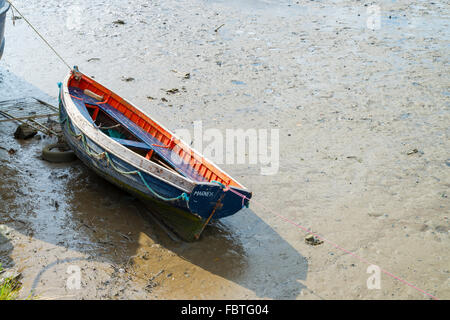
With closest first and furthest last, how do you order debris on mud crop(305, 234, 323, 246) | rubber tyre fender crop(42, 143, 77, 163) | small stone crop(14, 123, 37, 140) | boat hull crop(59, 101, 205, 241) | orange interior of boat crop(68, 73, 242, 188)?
boat hull crop(59, 101, 205, 241) → debris on mud crop(305, 234, 323, 246) → orange interior of boat crop(68, 73, 242, 188) → rubber tyre fender crop(42, 143, 77, 163) → small stone crop(14, 123, 37, 140)

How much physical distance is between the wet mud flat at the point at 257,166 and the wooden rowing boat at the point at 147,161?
472 mm

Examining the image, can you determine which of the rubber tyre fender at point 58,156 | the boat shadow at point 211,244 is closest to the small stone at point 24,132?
the rubber tyre fender at point 58,156

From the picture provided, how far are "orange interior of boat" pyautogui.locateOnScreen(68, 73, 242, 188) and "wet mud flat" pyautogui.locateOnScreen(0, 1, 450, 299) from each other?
2.60ft

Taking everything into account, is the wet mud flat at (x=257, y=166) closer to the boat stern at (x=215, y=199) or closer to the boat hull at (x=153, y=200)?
the boat hull at (x=153, y=200)

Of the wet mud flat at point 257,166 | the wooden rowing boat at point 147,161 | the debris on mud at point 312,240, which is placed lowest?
the debris on mud at point 312,240

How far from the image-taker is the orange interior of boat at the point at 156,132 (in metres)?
6.17

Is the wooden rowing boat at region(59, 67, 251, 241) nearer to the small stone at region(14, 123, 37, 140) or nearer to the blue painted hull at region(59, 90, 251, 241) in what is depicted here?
the blue painted hull at region(59, 90, 251, 241)

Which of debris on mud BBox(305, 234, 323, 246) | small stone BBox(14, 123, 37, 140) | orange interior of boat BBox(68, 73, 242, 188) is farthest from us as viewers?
small stone BBox(14, 123, 37, 140)

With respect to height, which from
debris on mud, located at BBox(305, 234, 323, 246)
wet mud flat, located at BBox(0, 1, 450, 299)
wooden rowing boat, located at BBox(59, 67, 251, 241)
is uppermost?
wooden rowing boat, located at BBox(59, 67, 251, 241)

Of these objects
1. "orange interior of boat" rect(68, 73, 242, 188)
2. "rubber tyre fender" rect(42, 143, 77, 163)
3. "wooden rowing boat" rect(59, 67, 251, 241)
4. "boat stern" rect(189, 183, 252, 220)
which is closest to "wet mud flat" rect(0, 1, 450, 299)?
"rubber tyre fender" rect(42, 143, 77, 163)

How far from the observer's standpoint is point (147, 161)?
5.81 meters

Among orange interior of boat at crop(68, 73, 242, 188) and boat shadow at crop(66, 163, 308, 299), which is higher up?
orange interior of boat at crop(68, 73, 242, 188)

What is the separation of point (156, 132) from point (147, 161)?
147cm

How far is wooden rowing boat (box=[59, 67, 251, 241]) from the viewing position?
18.1 feet
